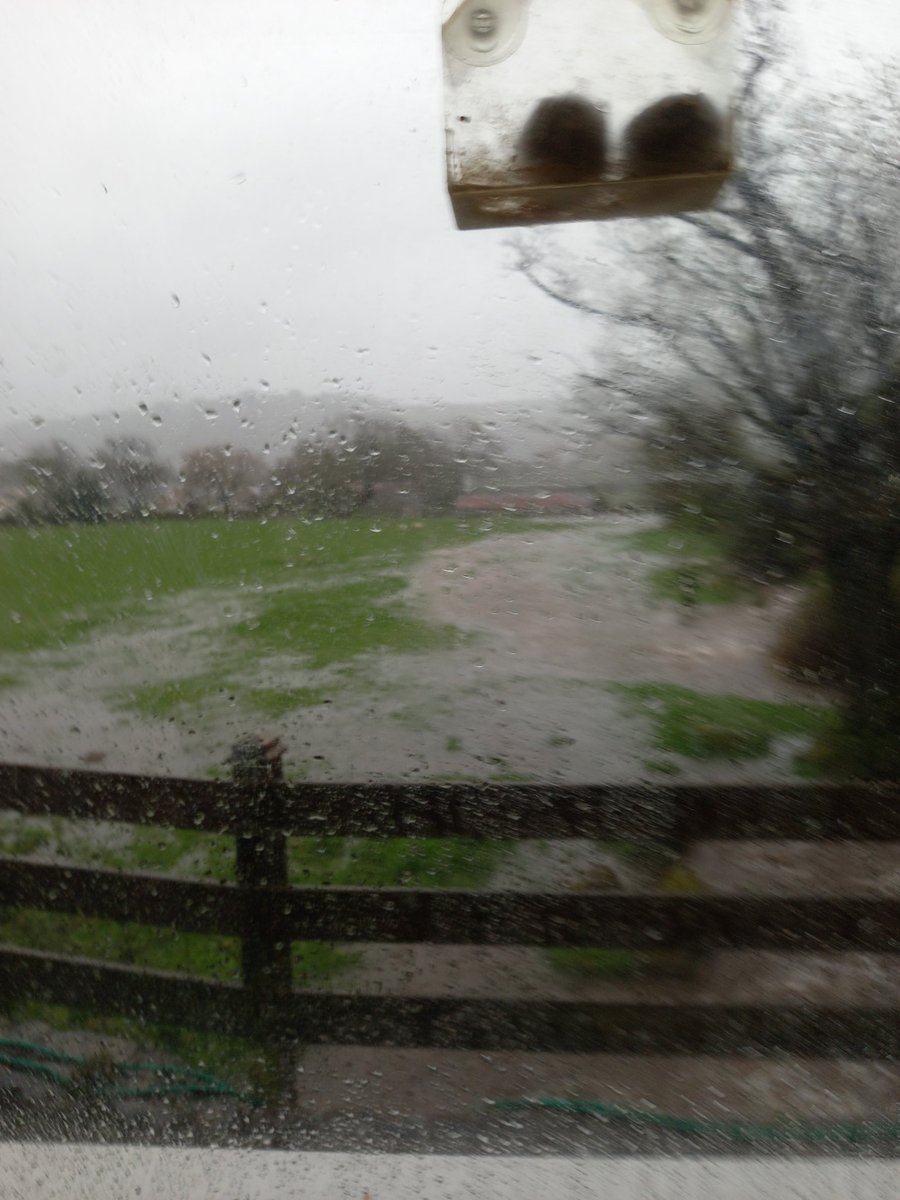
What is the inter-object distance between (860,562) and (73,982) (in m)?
1.24

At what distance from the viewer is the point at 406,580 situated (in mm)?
1237

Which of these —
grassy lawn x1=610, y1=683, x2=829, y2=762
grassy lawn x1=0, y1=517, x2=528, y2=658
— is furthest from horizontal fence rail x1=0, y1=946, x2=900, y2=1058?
grassy lawn x1=0, y1=517, x2=528, y2=658

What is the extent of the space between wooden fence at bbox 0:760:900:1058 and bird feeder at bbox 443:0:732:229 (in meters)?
0.77

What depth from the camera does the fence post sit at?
1.25 metres

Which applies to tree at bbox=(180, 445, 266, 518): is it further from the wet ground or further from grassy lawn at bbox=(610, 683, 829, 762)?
grassy lawn at bbox=(610, 683, 829, 762)

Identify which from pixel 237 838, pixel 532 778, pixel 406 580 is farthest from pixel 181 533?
pixel 532 778

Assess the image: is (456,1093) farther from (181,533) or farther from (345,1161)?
(181,533)

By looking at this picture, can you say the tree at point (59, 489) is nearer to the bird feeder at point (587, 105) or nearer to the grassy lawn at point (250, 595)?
the grassy lawn at point (250, 595)

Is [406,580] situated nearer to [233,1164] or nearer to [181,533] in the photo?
[181,533]

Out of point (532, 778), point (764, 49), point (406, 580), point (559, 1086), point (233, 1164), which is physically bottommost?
point (233, 1164)

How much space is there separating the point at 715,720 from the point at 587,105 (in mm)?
792

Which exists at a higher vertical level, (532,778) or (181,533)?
(181,533)

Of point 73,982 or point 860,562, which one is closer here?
point 860,562

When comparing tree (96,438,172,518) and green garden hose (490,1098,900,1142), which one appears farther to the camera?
tree (96,438,172,518)
